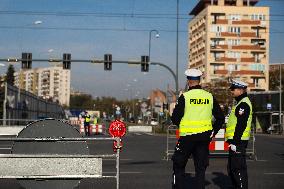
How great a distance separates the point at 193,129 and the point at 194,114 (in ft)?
0.66

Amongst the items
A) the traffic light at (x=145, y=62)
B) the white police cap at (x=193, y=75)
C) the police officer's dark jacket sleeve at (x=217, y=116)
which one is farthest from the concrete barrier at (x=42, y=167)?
the traffic light at (x=145, y=62)

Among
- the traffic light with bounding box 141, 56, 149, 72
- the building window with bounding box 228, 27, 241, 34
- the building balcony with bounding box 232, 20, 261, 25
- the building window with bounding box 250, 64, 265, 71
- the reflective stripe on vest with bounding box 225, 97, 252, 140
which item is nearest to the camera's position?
the reflective stripe on vest with bounding box 225, 97, 252, 140

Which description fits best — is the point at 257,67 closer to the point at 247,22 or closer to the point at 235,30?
the point at 235,30

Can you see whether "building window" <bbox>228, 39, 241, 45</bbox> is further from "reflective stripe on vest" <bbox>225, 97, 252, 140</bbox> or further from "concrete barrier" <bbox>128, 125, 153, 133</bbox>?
"reflective stripe on vest" <bbox>225, 97, 252, 140</bbox>

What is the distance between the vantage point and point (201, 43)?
4688 inches

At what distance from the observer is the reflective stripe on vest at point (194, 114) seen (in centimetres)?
715

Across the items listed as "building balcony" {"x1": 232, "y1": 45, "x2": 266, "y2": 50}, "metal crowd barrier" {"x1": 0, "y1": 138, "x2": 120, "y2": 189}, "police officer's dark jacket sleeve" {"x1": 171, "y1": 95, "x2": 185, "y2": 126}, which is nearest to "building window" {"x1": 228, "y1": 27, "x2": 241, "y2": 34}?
"building balcony" {"x1": 232, "y1": 45, "x2": 266, "y2": 50}

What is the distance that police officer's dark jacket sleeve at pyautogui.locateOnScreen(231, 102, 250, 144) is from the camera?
8211 mm

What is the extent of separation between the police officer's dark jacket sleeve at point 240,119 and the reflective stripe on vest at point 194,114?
3.76ft

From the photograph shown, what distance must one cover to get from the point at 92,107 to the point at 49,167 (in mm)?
168797

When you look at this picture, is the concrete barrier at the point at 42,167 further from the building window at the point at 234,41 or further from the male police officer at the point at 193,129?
the building window at the point at 234,41

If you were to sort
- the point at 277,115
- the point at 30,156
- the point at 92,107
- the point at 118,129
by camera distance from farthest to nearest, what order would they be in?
the point at 92,107 → the point at 277,115 → the point at 118,129 → the point at 30,156

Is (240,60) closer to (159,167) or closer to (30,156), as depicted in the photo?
(159,167)

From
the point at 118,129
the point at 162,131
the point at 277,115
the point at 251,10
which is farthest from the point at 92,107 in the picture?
the point at 118,129
